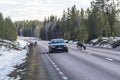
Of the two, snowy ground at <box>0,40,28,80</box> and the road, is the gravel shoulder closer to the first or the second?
the road

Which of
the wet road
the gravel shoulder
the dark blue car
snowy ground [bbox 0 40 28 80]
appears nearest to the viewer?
the wet road

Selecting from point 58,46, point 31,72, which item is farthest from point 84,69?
point 58,46

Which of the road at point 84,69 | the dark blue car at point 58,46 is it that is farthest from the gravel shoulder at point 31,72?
the dark blue car at point 58,46

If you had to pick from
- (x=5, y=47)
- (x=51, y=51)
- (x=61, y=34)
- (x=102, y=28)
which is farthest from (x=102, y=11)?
(x=61, y=34)

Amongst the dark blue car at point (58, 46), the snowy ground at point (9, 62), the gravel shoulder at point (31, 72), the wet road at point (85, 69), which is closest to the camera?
the wet road at point (85, 69)

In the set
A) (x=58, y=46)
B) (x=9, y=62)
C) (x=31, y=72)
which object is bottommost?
(x=9, y=62)

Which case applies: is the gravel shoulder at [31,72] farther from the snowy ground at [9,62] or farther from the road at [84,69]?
the snowy ground at [9,62]

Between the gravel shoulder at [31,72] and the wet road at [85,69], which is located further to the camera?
the gravel shoulder at [31,72]

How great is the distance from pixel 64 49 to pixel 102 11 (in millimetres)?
58913

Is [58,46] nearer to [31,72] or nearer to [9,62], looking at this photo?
[9,62]

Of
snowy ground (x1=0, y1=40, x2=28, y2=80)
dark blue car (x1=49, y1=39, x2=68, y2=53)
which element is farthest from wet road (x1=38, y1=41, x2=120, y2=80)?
dark blue car (x1=49, y1=39, x2=68, y2=53)

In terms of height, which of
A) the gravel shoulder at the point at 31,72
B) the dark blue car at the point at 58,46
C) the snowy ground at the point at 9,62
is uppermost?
the dark blue car at the point at 58,46

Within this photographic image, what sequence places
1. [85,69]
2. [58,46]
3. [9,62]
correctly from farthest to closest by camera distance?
[58,46]
[9,62]
[85,69]

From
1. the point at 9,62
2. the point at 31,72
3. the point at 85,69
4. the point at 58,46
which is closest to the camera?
the point at 31,72
